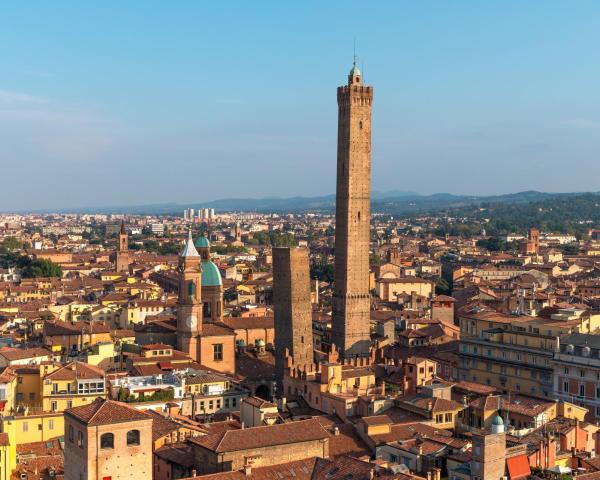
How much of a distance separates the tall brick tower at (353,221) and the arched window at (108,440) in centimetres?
2901

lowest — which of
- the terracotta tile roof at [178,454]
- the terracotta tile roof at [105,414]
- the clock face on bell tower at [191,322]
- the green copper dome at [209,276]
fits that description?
the terracotta tile roof at [178,454]

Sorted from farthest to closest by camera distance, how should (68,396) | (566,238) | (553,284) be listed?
(566,238) < (553,284) < (68,396)

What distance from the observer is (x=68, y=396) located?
38.2 metres

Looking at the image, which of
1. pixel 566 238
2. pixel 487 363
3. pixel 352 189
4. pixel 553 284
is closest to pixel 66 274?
pixel 553 284

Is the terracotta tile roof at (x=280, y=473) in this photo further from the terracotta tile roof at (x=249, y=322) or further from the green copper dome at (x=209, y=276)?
the green copper dome at (x=209, y=276)

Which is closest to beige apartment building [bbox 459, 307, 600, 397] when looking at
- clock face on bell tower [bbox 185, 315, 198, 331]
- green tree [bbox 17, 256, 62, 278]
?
clock face on bell tower [bbox 185, 315, 198, 331]

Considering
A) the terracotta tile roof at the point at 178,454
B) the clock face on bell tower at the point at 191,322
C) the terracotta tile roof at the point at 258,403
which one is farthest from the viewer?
the clock face on bell tower at the point at 191,322

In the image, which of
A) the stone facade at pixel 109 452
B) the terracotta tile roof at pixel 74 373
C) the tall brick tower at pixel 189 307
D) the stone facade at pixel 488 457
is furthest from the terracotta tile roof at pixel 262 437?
the tall brick tower at pixel 189 307

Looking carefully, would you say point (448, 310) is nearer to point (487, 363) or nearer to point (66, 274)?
point (487, 363)

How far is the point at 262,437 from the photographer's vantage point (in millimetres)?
28938

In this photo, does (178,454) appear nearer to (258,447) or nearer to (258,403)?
(258,447)

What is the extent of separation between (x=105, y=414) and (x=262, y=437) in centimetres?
521

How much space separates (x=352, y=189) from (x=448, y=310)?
62.2 feet

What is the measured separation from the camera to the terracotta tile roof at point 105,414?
25.6 m
